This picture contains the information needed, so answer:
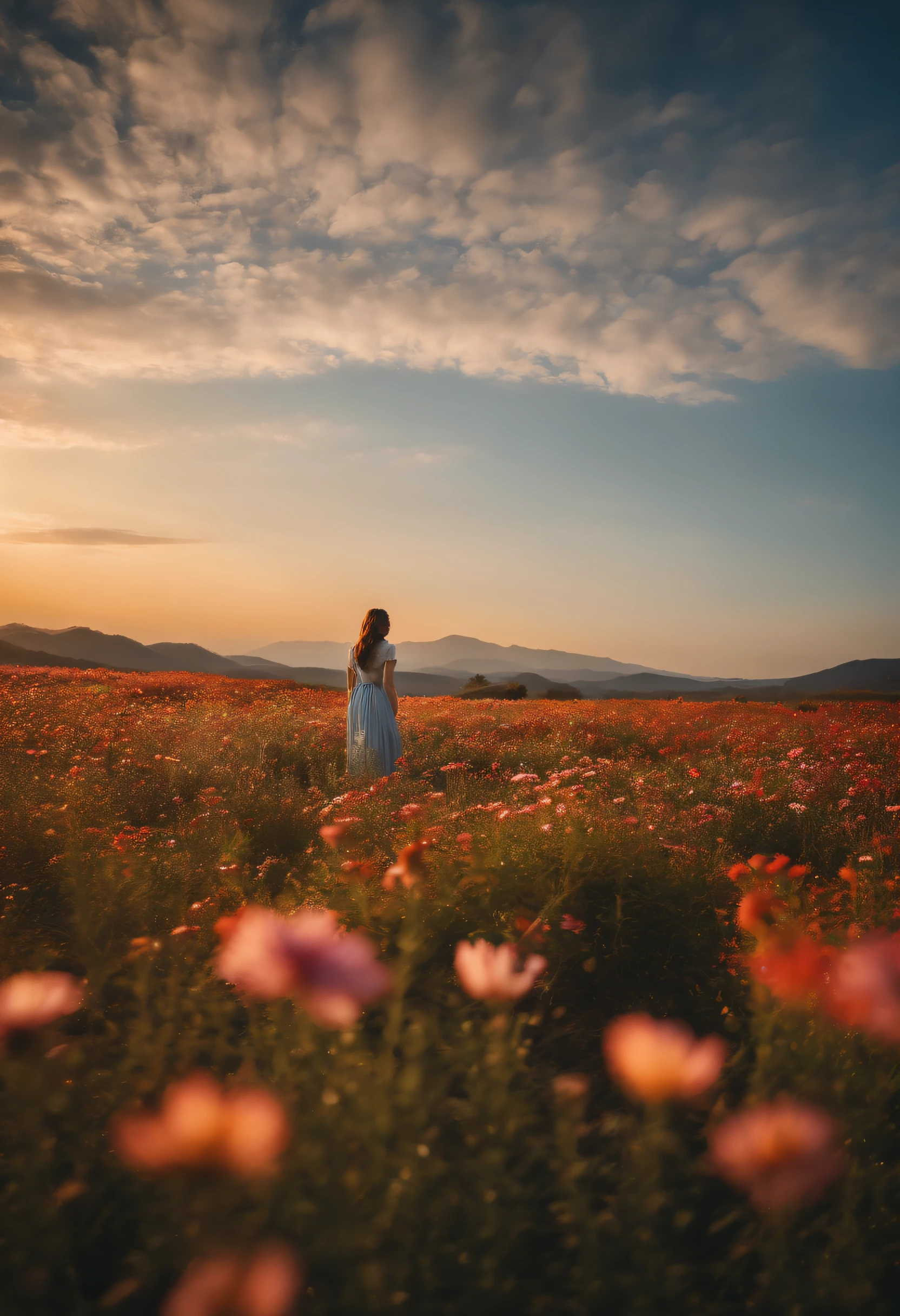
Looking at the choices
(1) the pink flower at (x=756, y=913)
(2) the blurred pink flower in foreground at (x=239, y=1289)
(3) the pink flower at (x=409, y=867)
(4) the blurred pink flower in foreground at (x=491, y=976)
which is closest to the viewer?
(2) the blurred pink flower in foreground at (x=239, y=1289)

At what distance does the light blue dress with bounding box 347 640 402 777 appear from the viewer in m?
6.69

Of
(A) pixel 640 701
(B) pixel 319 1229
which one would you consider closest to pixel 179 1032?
(B) pixel 319 1229

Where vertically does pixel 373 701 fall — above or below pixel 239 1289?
above

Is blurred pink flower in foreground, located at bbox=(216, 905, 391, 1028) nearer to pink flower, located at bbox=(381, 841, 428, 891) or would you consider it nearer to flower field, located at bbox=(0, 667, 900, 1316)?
flower field, located at bbox=(0, 667, 900, 1316)

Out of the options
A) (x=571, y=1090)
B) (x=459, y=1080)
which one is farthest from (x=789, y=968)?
(x=459, y=1080)

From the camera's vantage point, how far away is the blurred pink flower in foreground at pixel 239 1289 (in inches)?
30.0

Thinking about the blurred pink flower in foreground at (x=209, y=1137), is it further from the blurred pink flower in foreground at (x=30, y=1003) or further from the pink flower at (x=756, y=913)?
the pink flower at (x=756, y=913)

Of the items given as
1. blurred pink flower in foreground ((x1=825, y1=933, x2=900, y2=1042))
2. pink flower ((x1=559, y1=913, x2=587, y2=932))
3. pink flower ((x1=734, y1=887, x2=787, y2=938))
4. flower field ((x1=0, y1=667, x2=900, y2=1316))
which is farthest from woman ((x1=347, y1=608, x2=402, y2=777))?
blurred pink flower in foreground ((x1=825, y1=933, x2=900, y2=1042))

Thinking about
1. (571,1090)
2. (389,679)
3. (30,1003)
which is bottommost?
(571,1090)

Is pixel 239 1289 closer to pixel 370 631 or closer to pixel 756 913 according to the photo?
pixel 756 913

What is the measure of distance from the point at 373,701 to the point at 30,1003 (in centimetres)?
576

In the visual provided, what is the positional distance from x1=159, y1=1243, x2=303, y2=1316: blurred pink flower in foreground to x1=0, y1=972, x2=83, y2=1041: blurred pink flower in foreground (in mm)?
433

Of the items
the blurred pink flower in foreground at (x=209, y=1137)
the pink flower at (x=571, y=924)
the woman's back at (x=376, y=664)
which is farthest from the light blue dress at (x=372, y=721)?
the blurred pink flower in foreground at (x=209, y=1137)

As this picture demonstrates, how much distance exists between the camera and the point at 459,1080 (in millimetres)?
1827
